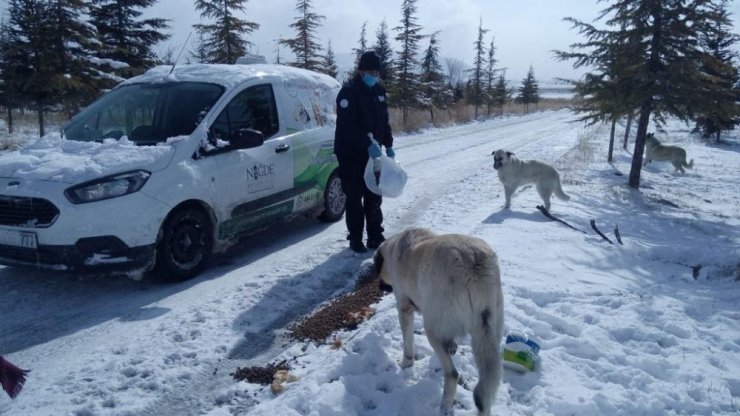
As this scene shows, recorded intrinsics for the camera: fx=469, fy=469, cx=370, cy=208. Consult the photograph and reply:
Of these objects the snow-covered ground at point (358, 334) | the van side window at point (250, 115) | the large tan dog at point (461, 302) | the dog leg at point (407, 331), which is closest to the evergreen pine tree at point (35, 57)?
the van side window at point (250, 115)

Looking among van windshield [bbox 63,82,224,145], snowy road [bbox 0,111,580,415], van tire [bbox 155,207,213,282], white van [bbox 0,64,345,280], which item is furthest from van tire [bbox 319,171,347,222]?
van tire [bbox 155,207,213,282]

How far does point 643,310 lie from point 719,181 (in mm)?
17703

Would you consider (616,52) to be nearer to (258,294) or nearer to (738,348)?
(738,348)

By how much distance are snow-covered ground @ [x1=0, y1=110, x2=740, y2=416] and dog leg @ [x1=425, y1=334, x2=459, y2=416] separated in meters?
0.12

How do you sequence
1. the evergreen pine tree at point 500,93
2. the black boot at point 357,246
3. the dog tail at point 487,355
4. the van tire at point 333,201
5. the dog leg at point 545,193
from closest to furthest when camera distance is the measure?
the dog tail at point 487,355 → the black boot at point 357,246 → the van tire at point 333,201 → the dog leg at point 545,193 → the evergreen pine tree at point 500,93

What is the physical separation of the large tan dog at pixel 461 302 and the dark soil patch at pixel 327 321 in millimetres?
1174

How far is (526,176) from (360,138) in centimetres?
445

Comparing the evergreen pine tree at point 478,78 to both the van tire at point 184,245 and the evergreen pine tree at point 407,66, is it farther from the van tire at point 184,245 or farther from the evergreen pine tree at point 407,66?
the van tire at point 184,245

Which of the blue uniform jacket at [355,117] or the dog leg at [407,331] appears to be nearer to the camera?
the dog leg at [407,331]

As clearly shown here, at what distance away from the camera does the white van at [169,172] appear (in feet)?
14.3

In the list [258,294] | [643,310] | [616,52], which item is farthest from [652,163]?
[258,294]

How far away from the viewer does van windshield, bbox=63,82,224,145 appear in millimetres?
5499

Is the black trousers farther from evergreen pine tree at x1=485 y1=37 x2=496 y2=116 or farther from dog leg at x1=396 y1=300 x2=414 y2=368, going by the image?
evergreen pine tree at x1=485 y1=37 x2=496 y2=116

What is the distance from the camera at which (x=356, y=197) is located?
20.8 ft
